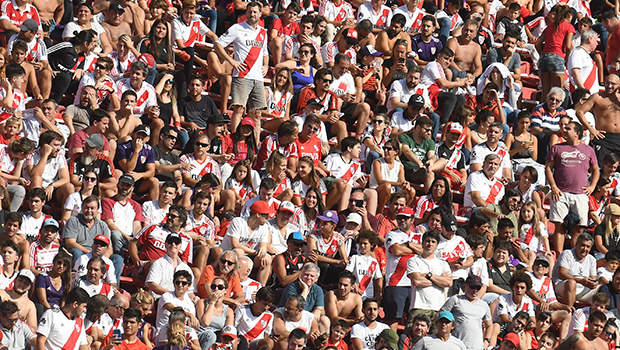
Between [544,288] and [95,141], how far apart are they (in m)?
5.08

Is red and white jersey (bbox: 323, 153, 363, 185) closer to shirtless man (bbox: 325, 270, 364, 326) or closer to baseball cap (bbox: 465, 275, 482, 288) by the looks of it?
shirtless man (bbox: 325, 270, 364, 326)

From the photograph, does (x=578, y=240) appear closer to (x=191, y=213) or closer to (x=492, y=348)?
(x=492, y=348)

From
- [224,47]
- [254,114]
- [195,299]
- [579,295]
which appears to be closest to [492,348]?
[579,295]

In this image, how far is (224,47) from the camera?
621 inches

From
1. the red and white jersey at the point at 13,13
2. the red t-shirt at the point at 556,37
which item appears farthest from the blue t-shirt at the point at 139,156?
the red t-shirt at the point at 556,37

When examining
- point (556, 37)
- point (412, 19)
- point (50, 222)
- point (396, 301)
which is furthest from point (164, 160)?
point (556, 37)

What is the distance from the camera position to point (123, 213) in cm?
1322

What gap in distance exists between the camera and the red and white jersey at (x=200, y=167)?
1416cm

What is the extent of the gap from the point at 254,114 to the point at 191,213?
2.11 meters

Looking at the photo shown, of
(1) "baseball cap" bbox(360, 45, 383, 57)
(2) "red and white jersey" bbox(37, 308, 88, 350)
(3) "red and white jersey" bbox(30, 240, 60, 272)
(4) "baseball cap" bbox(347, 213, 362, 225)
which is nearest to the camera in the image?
(2) "red and white jersey" bbox(37, 308, 88, 350)

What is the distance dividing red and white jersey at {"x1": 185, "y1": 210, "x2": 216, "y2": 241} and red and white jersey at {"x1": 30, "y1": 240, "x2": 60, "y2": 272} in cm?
148

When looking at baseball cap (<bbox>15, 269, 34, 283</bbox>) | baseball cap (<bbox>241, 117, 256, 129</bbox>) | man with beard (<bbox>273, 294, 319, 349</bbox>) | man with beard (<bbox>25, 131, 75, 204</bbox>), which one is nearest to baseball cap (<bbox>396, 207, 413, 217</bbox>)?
man with beard (<bbox>273, 294, 319, 349</bbox>)

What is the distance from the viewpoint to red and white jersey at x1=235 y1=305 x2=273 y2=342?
12.3 m

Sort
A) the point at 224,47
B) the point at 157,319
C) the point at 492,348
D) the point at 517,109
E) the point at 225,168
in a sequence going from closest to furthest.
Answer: the point at 157,319, the point at 492,348, the point at 225,168, the point at 224,47, the point at 517,109
